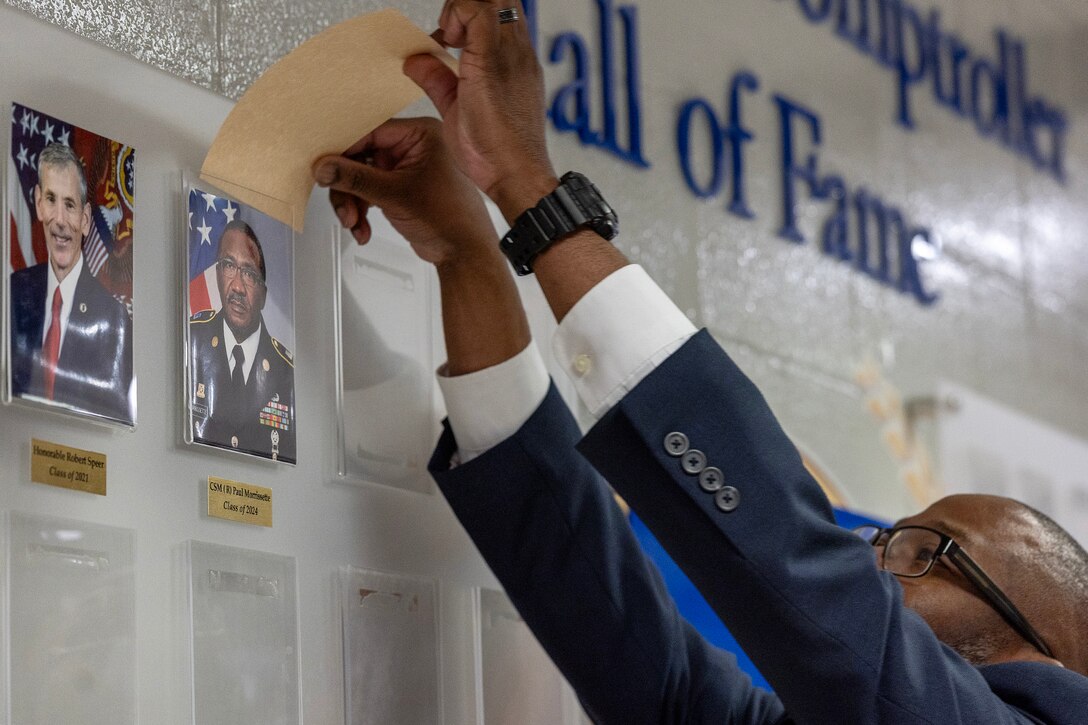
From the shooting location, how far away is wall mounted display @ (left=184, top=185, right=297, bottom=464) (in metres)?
1.28

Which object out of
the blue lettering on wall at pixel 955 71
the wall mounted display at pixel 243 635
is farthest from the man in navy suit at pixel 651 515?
the blue lettering on wall at pixel 955 71

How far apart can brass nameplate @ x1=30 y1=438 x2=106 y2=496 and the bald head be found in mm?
783

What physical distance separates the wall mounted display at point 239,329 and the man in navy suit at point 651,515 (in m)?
0.09

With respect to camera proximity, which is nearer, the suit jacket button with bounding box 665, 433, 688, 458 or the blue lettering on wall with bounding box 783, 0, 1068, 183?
the suit jacket button with bounding box 665, 433, 688, 458

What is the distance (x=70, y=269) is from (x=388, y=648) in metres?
0.47

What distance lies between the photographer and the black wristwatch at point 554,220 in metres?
1.22

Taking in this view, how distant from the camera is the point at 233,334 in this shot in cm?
131

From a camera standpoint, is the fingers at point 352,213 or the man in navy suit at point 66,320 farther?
the fingers at point 352,213

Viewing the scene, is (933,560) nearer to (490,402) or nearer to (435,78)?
(490,402)

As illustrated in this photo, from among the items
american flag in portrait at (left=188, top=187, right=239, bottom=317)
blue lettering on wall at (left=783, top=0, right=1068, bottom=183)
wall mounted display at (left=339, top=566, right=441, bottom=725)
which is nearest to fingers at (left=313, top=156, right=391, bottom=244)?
american flag in portrait at (left=188, top=187, right=239, bottom=317)

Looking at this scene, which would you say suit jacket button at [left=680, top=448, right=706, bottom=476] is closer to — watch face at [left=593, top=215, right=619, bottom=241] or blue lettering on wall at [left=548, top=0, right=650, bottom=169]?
watch face at [left=593, top=215, right=619, bottom=241]

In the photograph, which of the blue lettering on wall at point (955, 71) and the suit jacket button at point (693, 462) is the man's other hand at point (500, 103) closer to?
the suit jacket button at point (693, 462)

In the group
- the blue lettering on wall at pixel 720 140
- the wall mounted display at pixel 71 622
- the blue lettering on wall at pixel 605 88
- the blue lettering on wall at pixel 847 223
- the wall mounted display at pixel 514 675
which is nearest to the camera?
the wall mounted display at pixel 71 622

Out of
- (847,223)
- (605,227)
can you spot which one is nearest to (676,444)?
(605,227)
